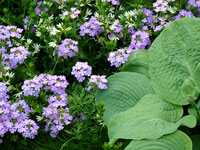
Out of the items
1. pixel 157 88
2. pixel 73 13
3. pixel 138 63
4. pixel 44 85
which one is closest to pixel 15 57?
pixel 44 85

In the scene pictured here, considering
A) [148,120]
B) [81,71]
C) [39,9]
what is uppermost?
[39,9]

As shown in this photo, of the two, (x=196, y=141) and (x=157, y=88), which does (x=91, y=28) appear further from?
(x=196, y=141)

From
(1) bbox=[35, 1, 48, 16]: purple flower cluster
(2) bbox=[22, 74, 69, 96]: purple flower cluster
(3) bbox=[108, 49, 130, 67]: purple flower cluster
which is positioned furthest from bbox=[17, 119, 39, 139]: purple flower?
(1) bbox=[35, 1, 48, 16]: purple flower cluster

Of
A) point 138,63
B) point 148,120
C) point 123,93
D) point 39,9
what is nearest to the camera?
point 148,120

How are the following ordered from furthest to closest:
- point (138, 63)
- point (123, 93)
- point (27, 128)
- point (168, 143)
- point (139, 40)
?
1. point (139, 40)
2. point (138, 63)
3. point (123, 93)
4. point (27, 128)
5. point (168, 143)

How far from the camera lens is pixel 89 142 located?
2.34 m

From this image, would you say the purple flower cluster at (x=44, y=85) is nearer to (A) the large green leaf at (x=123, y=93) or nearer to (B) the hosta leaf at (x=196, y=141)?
(A) the large green leaf at (x=123, y=93)

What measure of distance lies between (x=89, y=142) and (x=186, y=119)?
66cm

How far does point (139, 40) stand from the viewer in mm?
2557

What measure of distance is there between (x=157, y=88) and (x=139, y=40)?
0.45m

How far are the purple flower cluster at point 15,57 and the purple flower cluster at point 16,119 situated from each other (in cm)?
22

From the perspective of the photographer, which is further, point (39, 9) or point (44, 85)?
point (39, 9)

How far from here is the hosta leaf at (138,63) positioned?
2.42 meters

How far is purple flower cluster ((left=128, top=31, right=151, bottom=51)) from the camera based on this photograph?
2.54 m
